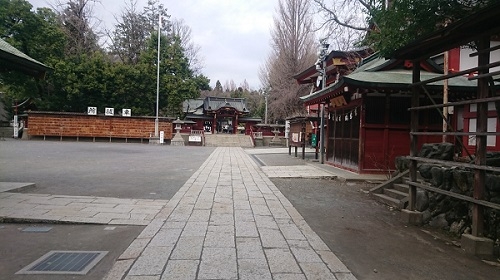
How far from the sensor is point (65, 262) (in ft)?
11.6

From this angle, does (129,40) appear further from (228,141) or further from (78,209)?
(78,209)

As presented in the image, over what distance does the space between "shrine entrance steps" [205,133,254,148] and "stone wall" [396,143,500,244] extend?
27659 millimetres

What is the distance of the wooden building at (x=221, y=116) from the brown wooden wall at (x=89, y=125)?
31.5 ft

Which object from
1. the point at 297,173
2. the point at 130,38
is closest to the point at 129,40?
the point at 130,38

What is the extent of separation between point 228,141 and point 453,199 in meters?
30.0

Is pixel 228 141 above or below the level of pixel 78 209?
above

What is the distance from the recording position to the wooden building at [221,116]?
1649 inches

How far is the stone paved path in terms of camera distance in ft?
10.6

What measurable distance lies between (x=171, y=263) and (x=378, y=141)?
911 cm

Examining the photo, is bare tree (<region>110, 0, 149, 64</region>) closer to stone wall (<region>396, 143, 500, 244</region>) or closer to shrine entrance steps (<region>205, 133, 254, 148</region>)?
shrine entrance steps (<region>205, 133, 254, 148</region>)

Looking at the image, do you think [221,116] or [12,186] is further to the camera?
[221,116]

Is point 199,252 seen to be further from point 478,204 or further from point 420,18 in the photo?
point 420,18

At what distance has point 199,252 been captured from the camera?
3734mm

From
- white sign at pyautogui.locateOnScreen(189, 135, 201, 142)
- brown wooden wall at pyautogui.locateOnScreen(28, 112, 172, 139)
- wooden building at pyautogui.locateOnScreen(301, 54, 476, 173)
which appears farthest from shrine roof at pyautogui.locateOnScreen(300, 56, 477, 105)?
brown wooden wall at pyautogui.locateOnScreen(28, 112, 172, 139)
